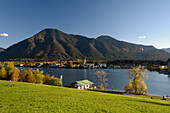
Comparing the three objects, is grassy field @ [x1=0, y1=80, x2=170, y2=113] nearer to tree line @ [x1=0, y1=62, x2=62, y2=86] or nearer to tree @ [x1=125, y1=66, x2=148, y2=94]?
tree @ [x1=125, y1=66, x2=148, y2=94]

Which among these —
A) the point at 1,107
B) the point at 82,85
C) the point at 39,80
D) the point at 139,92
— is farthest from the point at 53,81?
the point at 1,107

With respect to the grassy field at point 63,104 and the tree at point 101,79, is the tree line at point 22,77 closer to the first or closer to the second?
the tree at point 101,79

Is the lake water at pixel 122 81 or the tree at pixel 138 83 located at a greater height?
the tree at pixel 138 83

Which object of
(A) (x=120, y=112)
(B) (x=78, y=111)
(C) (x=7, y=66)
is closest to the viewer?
(B) (x=78, y=111)

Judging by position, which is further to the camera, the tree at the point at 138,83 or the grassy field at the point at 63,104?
the tree at the point at 138,83

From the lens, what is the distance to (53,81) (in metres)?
51.0

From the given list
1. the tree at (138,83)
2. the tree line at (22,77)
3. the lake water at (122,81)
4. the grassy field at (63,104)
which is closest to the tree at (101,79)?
the lake water at (122,81)

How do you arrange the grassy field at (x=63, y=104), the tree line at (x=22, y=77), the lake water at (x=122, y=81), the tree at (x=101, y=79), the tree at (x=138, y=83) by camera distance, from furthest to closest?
1. the lake water at (x=122, y=81)
2. the tree at (x=101, y=79)
3. the tree line at (x=22, y=77)
4. the tree at (x=138, y=83)
5. the grassy field at (x=63, y=104)

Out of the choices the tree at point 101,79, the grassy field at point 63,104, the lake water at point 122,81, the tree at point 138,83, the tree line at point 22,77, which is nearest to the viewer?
the grassy field at point 63,104

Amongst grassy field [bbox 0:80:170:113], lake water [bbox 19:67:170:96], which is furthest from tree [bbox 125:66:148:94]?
grassy field [bbox 0:80:170:113]

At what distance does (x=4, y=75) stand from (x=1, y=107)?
156 ft

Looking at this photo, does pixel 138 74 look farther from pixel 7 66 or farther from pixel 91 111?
pixel 7 66

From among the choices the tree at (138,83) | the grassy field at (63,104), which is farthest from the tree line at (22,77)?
the grassy field at (63,104)

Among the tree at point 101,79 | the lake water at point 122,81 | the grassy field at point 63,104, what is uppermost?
the grassy field at point 63,104
